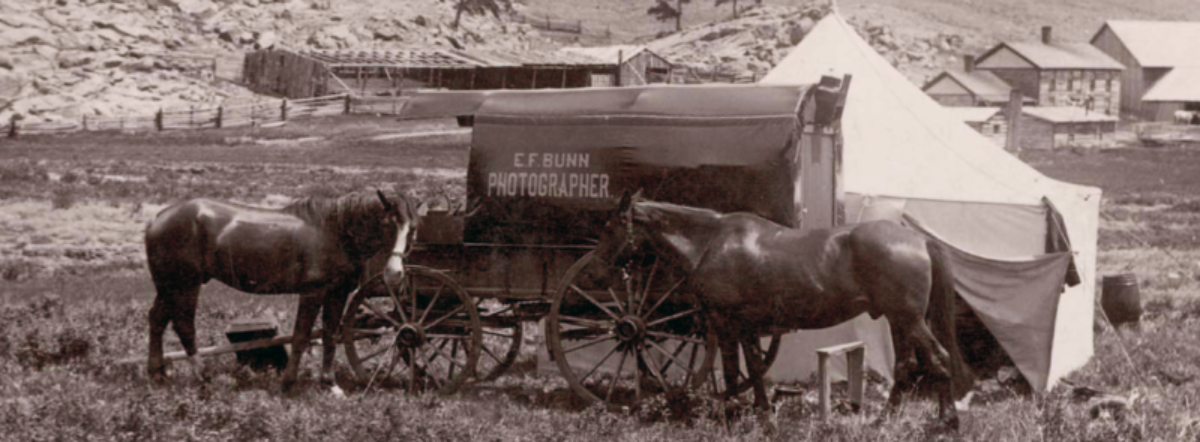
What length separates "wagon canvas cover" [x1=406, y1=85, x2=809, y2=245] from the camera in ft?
39.0

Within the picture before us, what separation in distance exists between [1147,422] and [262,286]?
691 cm

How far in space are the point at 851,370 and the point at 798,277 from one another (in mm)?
992

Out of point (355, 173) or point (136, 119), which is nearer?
point (355, 173)

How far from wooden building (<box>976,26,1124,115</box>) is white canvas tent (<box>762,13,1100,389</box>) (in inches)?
2948

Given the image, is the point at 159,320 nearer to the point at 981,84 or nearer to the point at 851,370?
the point at 851,370

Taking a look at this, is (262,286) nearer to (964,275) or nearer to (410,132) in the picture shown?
(964,275)

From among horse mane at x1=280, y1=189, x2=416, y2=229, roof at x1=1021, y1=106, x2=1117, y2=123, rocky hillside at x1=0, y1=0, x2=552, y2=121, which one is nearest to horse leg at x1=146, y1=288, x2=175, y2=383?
horse mane at x1=280, y1=189, x2=416, y2=229

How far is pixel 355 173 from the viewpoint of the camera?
1529 inches

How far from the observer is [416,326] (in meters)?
12.4

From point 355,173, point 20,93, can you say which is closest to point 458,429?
point 355,173

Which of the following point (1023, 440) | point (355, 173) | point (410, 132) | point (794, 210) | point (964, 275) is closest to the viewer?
point (1023, 440)

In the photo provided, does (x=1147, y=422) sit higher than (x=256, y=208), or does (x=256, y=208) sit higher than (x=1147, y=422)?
(x=256, y=208)

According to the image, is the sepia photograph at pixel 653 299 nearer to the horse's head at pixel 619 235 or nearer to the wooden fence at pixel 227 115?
the horse's head at pixel 619 235

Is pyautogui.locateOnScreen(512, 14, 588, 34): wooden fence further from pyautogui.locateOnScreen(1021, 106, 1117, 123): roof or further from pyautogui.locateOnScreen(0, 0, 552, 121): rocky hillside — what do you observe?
pyautogui.locateOnScreen(1021, 106, 1117, 123): roof
